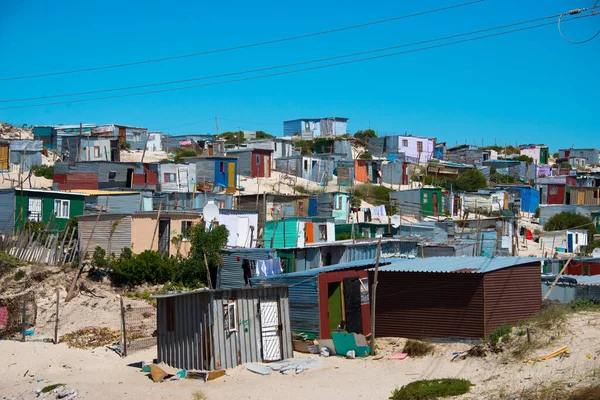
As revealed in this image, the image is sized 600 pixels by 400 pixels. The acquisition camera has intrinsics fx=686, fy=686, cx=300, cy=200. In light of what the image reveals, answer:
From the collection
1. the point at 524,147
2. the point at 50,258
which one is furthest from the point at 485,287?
the point at 524,147

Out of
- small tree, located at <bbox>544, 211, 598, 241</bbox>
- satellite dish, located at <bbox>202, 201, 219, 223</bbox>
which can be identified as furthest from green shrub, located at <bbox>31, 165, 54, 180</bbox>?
small tree, located at <bbox>544, 211, 598, 241</bbox>

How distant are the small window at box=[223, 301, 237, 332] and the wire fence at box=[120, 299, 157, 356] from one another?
3699 millimetres

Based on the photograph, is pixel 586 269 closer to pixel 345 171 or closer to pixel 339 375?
pixel 339 375

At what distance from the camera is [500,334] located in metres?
17.4

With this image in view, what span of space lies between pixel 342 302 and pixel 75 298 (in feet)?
35.2

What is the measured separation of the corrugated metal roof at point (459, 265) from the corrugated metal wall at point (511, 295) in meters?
0.24

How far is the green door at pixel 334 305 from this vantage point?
20000 mm

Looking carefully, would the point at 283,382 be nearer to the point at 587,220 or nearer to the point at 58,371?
the point at 58,371

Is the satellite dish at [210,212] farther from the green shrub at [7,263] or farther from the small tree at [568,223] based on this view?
the small tree at [568,223]

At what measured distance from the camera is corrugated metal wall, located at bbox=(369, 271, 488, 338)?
18.2 metres

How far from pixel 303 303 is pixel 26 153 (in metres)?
30.5

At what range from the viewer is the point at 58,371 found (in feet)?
60.5

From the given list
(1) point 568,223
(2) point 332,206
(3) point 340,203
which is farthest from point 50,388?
(1) point 568,223

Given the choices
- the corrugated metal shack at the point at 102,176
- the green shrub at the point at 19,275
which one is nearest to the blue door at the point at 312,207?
the corrugated metal shack at the point at 102,176
